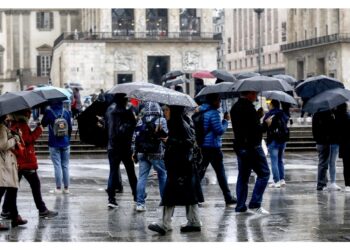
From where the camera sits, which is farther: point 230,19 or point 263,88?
point 230,19

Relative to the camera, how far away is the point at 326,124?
16453mm

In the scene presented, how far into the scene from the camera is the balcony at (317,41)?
222ft

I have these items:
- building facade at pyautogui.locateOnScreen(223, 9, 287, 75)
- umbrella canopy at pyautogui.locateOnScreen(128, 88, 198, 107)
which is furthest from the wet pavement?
building facade at pyautogui.locateOnScreen(223, 9, 287, 75)

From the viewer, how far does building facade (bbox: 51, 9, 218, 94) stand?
62.8m

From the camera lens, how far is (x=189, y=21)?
66.8 meters

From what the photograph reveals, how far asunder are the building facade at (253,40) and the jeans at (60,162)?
220ft

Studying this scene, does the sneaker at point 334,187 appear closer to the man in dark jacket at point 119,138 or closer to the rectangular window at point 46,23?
the man in dark jacket at point 119,138

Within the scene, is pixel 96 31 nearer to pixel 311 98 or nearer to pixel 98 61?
pixel 98 61

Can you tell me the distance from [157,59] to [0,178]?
53.2 meters

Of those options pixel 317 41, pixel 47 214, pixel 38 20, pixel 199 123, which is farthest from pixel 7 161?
pixel 38 20

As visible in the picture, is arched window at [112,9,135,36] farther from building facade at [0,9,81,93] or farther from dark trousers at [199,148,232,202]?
dark trousers at [199,148,232,202]

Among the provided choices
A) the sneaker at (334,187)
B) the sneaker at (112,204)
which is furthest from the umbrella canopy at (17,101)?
the sneaker at (334,187)

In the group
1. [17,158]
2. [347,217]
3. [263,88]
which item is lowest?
[347,217]

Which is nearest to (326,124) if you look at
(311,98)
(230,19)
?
(311,98)
